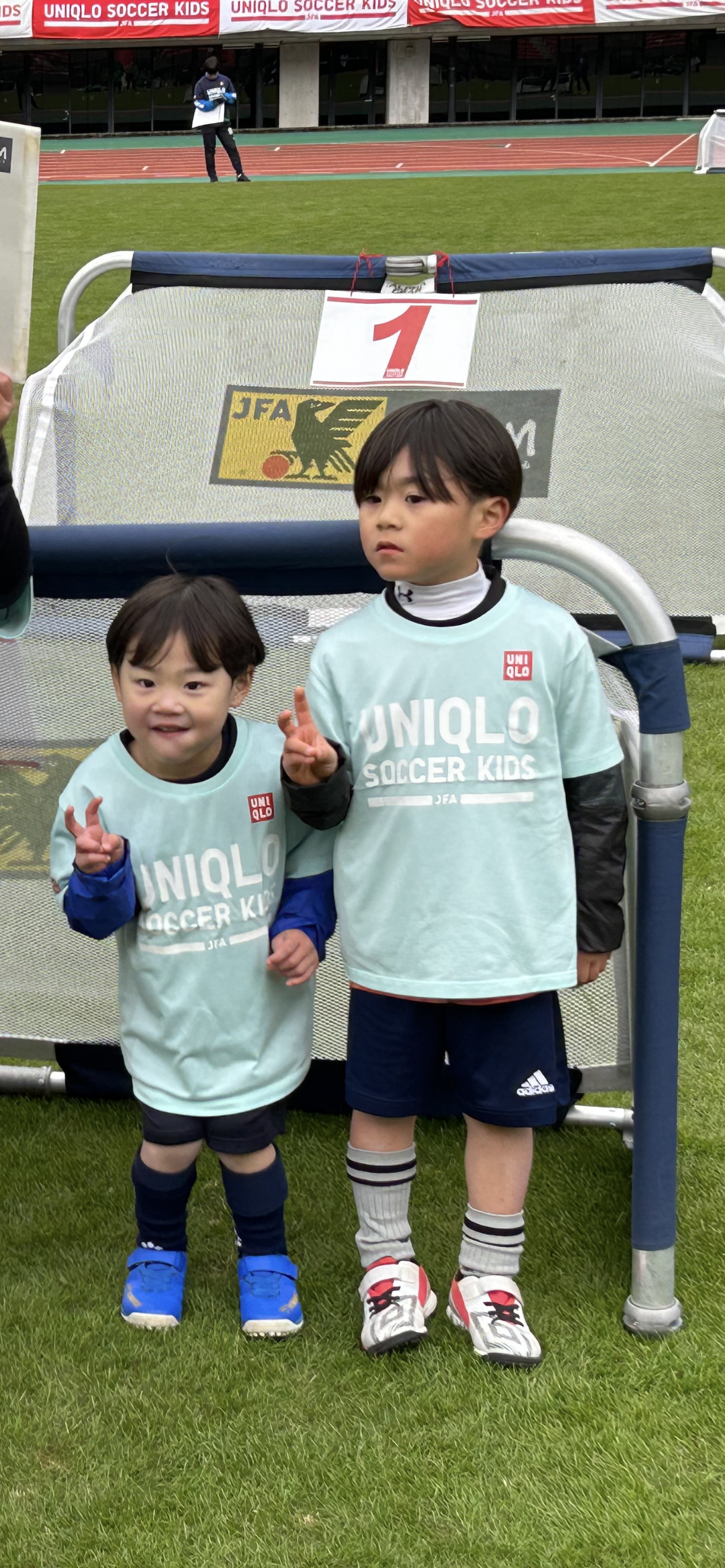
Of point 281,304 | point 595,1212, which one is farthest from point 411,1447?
point 281,304

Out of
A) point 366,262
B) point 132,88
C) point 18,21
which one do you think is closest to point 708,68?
point 132,88

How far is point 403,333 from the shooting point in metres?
5.74

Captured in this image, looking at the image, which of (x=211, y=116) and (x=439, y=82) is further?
(x=439, y=82)

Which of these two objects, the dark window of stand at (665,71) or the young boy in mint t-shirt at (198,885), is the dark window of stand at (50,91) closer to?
the dark window of stand at (665,71)

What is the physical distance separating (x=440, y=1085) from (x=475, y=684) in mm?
995

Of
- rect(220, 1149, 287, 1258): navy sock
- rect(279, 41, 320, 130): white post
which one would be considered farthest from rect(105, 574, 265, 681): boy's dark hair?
rect(279, 41, 320, 130): white post

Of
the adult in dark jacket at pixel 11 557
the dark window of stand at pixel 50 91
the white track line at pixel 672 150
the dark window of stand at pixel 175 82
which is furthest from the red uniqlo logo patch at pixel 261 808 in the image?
the dark window of stand at pixel 50 91

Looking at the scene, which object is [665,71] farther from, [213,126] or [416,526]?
[416,526]

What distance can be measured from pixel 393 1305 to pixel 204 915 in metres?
0.63

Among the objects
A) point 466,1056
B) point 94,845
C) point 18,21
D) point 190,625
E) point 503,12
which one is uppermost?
point 503,12

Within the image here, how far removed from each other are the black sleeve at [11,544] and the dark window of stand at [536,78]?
3770 centimetres

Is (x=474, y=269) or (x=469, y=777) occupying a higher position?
(x=474, y=269)

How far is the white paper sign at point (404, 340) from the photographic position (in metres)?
5.75

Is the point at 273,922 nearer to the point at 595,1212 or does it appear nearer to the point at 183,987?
the point at 183,987
